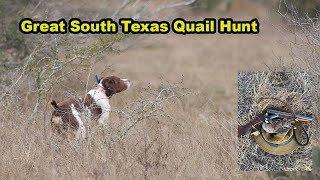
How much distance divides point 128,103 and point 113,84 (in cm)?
36

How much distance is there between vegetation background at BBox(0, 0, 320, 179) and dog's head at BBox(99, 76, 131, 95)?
32 centimetres

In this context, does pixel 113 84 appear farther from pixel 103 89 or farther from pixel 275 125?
pixel 275 125

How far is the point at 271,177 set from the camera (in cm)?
727

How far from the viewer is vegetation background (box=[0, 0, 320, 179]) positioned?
737 cm

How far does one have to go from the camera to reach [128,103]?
966cm

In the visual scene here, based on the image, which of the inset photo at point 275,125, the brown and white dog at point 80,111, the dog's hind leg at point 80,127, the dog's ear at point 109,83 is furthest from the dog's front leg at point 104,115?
the inset photo at point 275,125

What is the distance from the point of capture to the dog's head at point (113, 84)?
9.68m

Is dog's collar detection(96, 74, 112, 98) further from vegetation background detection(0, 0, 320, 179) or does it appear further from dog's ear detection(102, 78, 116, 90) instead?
vegetation background detection(0, 0, 320, 179)

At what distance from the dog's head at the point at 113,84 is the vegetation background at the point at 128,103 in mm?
316

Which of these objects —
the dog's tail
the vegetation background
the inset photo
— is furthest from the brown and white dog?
the inset photo

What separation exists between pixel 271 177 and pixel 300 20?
2.40 metres

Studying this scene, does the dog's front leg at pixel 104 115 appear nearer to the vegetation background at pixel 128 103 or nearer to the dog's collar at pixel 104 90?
the vegetation background at pixel 128 103

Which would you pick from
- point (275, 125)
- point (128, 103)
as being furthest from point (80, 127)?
point (275, 125)

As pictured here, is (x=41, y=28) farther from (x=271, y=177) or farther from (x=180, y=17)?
(x=271, y=177)
